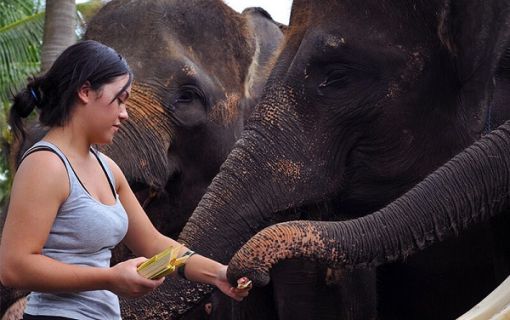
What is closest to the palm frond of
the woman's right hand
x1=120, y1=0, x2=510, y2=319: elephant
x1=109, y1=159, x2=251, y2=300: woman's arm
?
x1=120, y1=0, x2=510, y2=319: elephant

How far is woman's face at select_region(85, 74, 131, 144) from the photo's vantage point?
4039mm

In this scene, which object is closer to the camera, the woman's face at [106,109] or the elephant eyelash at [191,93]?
the woman's face at [106,109]

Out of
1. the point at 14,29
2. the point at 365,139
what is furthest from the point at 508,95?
the point at 14,29

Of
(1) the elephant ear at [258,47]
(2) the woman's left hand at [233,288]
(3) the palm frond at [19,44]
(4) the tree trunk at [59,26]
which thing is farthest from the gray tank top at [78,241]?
(3) the palm frond at [19,44]

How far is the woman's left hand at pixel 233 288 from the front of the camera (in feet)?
13.9

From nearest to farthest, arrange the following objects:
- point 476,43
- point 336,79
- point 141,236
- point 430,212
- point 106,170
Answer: point 106,170 → point 141,236 → point 430,212 → point 476,43 → point 336,79

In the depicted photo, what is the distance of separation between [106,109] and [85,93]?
0.08 metres

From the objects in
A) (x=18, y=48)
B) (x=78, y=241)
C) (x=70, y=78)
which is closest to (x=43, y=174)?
(x=78, y=241)

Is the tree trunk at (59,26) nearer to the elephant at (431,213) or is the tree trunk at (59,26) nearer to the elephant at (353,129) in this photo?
the elephant at (353,129)

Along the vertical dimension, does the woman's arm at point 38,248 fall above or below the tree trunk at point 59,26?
above

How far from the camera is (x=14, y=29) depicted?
21.2m

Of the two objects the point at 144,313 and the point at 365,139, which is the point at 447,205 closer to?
the point at 365,139

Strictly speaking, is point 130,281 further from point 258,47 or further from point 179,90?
point 258,47

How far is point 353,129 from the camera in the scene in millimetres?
5918
